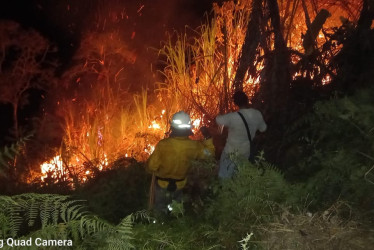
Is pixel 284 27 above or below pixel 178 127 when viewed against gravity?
above

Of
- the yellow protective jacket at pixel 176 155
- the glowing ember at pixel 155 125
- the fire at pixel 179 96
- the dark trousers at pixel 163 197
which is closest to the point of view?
the yellow protective jacket at pixel 176 155

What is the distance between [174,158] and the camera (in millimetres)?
6113

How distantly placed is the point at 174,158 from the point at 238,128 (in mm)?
979

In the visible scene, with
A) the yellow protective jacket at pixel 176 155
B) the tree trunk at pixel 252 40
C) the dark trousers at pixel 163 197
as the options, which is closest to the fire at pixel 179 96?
the tree trunk at pixel 252 40

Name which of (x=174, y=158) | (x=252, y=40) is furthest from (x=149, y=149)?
(x=174, y=158)

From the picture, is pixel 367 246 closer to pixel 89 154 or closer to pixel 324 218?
pixel 324 218

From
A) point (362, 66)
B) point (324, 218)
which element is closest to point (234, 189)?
point (324, 218)

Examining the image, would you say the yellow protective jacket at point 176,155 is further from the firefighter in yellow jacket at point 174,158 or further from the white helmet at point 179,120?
the white helmet at point 179,120

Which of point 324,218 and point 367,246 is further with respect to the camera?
point 324,218

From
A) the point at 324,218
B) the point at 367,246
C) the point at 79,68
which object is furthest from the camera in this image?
the point at 79,68

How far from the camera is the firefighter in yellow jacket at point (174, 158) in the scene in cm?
612

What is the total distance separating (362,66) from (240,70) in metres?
2.69

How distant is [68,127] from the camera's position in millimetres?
14109

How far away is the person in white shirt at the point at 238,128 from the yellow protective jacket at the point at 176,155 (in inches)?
15.7
